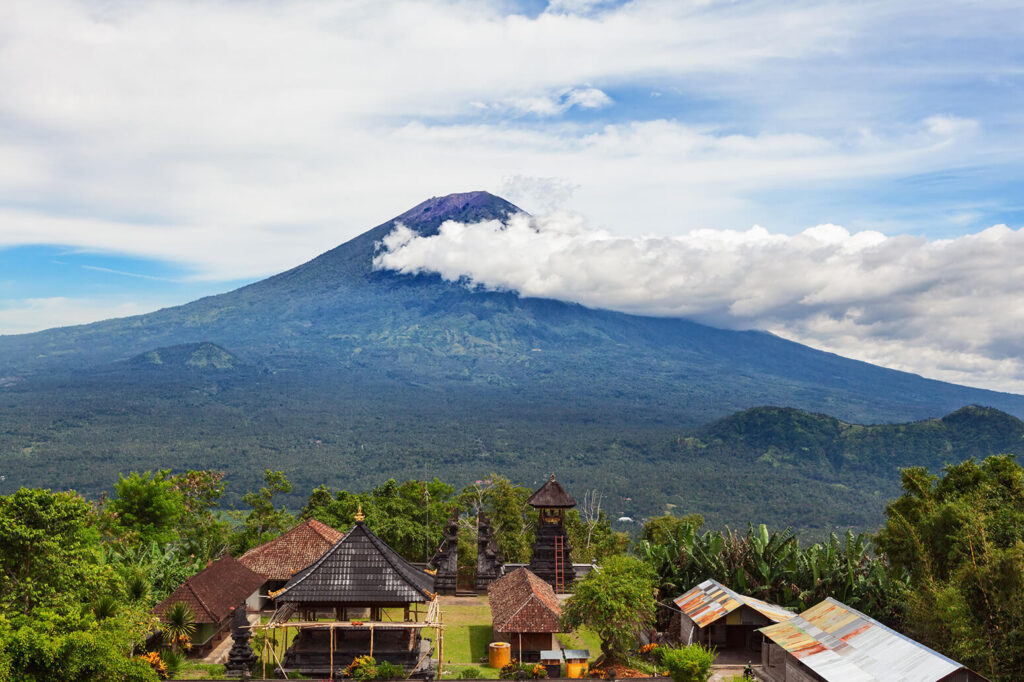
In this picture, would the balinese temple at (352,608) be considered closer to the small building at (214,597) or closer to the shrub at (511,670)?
the shrub at (511,670)

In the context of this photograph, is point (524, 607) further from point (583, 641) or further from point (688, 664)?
point (688, 664)

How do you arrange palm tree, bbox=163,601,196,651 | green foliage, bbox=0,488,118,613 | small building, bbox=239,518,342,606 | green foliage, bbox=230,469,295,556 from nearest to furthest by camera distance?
1. green foliage, bbox=0,488,118,613
2. palm tree, bbox=163,601,196,651
3. small building, bbox=239,518,342,606
4. green foliage, bbox=230,469,295,556

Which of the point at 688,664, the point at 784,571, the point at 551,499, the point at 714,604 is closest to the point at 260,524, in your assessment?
the point at 551,499

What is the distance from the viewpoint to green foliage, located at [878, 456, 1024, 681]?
68.5 feet

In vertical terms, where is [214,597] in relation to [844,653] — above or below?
Result: below

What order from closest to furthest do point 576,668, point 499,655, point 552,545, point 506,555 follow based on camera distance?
point 576,668, point 499,655, point 552,545, point 506,555

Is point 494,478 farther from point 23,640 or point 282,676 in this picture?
point 23,640

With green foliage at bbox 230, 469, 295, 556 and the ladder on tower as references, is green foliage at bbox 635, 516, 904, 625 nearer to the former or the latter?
the ladder on tower

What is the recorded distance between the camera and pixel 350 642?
2456cm

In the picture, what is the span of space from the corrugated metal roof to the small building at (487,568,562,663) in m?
7.02

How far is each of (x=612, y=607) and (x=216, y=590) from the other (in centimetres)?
1485

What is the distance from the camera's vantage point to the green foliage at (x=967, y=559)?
20891mm

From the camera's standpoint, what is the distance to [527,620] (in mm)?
26453

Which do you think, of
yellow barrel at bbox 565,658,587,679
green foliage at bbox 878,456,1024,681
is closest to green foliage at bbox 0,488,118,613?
yellow barrel at bbox 565,658,587,679
